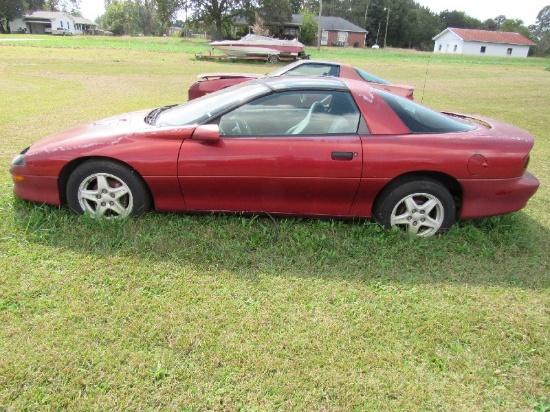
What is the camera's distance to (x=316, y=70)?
8414 millimetres

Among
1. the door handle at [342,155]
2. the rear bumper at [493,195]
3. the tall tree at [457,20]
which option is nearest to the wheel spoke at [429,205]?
the rear bumper at [493,195]

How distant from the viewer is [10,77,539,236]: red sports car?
3.30 m

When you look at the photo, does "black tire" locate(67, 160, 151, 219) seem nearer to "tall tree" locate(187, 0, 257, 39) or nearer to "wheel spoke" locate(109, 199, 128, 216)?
"wheel spoke" locate(109, 199, 128, 216)

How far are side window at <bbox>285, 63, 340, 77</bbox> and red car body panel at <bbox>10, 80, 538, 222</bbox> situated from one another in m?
5.08

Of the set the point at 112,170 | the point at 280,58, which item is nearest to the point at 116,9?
the point at 280,58

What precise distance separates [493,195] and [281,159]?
70.9 inches

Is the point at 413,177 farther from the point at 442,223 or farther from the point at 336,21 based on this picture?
the point at 336,21

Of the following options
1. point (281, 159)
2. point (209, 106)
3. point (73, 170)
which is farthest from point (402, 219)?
point (73, 170)

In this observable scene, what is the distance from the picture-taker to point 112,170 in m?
3.38

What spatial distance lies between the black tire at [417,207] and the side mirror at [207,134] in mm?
1470

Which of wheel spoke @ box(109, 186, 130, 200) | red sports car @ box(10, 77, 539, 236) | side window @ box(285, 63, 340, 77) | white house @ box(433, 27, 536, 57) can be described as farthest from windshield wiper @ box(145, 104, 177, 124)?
white house @ box(433, 27, 536, 57)

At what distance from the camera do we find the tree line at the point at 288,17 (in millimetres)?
50844

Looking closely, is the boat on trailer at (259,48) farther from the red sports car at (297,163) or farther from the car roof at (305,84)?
the red sports car at (297,163)

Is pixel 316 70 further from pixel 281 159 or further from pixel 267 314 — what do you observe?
pixel 267 314
